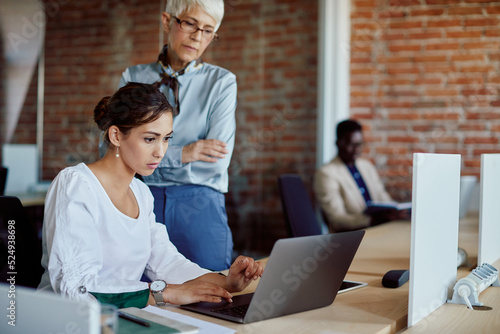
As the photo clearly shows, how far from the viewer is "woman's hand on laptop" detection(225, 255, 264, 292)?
57.4 inches

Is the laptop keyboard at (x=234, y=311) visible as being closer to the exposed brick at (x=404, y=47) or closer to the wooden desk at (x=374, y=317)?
the wooden desk at (x=374, y=317)

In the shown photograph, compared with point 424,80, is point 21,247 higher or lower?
lower

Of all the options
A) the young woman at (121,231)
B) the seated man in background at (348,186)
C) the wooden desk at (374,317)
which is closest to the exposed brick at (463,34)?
the seated man in background at (348,186)

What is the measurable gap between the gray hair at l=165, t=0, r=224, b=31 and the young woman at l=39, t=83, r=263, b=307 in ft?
1.67

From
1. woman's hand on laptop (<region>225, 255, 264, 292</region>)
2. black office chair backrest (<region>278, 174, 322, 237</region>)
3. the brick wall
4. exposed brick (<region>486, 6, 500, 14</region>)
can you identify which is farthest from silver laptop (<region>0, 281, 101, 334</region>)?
exposed brick (<region>486, 6, 500, 14</region>)

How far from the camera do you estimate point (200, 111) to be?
211 cm

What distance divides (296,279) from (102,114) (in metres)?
0.77

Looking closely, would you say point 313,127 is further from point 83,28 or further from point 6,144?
point 6,144

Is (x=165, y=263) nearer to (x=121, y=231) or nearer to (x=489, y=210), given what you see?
(x=121, y=231)

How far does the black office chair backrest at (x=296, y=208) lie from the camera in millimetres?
2775

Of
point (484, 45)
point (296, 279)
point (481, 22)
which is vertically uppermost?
point (481, 22)

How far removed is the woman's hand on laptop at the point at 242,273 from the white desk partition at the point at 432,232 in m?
0.43

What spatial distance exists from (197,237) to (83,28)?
253 centimetres

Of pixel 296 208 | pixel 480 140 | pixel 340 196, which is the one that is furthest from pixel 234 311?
pixel 480 140
